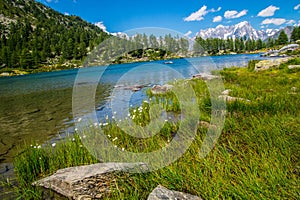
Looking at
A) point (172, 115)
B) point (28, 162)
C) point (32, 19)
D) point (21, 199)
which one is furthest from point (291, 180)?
point (32, 19)

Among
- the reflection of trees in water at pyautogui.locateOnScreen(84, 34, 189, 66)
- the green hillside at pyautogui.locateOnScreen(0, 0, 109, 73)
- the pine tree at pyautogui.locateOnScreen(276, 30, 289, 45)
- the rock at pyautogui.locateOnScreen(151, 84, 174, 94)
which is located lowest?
the rock at pyautogui.locateOnScreen(151, 84, 174, 94)

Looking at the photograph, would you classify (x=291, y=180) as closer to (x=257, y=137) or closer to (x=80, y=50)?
(x=257, y=137)

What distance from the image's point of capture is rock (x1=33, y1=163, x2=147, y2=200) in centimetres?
394

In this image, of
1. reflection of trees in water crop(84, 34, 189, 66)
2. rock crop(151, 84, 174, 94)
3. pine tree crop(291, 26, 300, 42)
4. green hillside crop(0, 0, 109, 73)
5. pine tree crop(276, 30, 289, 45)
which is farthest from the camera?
pine tree crop(276, 30, 289, 45)

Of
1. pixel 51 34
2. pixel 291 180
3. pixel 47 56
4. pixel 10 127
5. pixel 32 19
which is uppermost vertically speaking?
pixel 32 19

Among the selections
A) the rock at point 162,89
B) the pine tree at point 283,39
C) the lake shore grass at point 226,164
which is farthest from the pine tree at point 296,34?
the lake shore grass at point 226,164

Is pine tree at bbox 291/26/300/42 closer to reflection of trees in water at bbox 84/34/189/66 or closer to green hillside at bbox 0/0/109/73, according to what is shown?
green hillside at bbox 0/0/109/73

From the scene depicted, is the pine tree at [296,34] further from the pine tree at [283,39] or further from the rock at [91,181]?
the rock at [91,181]

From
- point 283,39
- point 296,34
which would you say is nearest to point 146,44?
point 283,39

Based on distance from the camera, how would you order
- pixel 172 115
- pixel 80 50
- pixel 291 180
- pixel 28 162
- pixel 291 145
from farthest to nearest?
pixel 80 50, pixel 172 115, pixel 28 162, pixel 291 145, pixel 291 180

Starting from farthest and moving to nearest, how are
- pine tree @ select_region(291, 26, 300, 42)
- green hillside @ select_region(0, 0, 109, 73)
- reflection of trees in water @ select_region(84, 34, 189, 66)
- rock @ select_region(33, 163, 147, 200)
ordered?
pine tree @ select_region(291, 26, 300, 42)
green hillside @ select_region(0, 0, 109, 73)
reflection of trees in water @ select_region(84, 34, 189, 66)
rock @ select_region(33, 163, 147, 200)

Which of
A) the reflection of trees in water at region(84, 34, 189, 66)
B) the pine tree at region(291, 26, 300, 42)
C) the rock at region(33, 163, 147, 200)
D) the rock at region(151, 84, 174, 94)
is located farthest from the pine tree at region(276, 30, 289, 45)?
the rock at region(33, 163, 147, 200)

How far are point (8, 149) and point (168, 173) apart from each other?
22.3 ft

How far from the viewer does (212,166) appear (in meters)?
3.76
